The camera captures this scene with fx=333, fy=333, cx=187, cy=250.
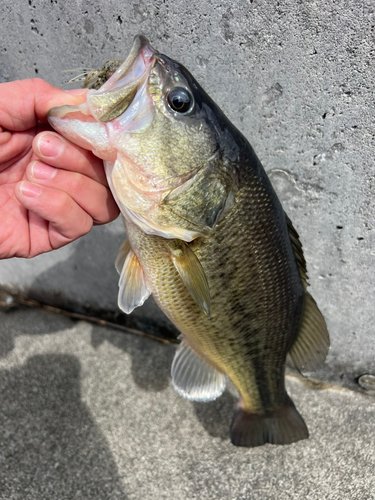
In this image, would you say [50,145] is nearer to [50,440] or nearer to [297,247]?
[297,247]

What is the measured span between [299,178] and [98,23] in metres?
0.99

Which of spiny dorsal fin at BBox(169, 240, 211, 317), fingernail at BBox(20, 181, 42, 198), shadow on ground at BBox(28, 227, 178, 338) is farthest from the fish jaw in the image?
shadow on ground at BBox(28, 227, 178, 338)

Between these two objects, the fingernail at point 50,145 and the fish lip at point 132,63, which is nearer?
the fish lip at point 132,63

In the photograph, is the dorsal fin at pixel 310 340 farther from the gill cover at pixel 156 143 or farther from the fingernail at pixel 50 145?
the fingernail at pixel 50 145

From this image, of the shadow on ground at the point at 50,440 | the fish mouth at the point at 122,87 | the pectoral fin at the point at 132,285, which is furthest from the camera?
the shadow on ground at the point at 50,440

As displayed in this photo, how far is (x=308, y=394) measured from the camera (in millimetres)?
1865

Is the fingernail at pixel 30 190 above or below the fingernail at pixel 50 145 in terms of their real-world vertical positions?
below

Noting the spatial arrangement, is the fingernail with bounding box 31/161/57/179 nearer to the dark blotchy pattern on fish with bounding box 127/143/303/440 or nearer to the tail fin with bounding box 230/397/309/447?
the dark blotchy pattern on fish with bounding box 127/143/303/440

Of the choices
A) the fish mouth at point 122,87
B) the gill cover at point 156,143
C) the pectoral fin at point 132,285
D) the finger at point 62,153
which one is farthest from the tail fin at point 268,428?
the fish mouth at point 122,87

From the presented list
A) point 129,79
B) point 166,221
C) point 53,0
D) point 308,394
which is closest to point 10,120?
point 129,79

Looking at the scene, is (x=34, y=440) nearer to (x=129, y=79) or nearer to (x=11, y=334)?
(x=11, y=334)

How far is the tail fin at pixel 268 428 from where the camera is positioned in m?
1.40

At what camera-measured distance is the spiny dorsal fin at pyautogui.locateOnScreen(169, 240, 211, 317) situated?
938 millimetres

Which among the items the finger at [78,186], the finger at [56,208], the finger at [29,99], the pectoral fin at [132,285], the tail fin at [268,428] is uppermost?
the finger at [29,99]
